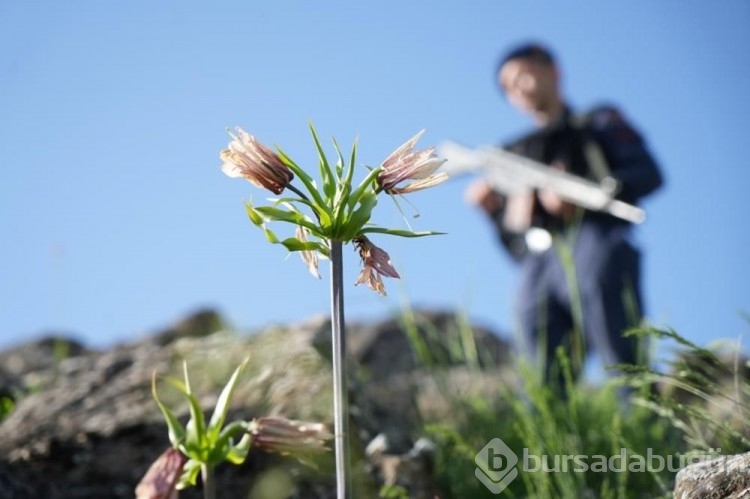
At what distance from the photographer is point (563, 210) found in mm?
5043

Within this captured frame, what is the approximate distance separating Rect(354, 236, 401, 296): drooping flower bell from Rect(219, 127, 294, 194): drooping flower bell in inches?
5.5

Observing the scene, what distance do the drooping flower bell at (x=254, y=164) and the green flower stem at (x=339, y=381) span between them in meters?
0.12

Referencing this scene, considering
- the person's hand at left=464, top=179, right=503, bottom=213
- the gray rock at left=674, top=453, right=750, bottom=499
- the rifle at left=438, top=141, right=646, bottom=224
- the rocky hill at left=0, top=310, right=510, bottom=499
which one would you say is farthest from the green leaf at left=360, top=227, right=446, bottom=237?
the person's hand at left=464, top=179, right=503, bottom=213

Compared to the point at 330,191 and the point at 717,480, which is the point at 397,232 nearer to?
the point at 330,191

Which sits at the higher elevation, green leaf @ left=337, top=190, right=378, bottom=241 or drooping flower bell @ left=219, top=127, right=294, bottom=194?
drooping flower bell @ left=219, top=127, right=294, bottom=194

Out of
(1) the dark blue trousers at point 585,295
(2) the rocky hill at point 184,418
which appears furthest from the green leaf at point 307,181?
(1) the dark blue trousers at point 585,295

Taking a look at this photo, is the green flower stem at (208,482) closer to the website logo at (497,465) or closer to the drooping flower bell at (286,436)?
the drooping flower bell at (286,436)

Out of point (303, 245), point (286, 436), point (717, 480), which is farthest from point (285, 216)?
point (717, 480)

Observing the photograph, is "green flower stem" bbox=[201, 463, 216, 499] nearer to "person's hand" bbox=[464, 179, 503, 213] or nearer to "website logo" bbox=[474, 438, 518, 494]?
"website logo" bbox=[474, 438, 518, 494]

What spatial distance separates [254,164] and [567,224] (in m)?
3.62

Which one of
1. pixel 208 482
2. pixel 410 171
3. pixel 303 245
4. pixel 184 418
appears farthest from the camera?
pixel 184 418

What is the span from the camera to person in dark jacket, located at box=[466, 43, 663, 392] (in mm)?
4719

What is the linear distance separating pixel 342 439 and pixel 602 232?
357 cm

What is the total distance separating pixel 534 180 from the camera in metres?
5.20
